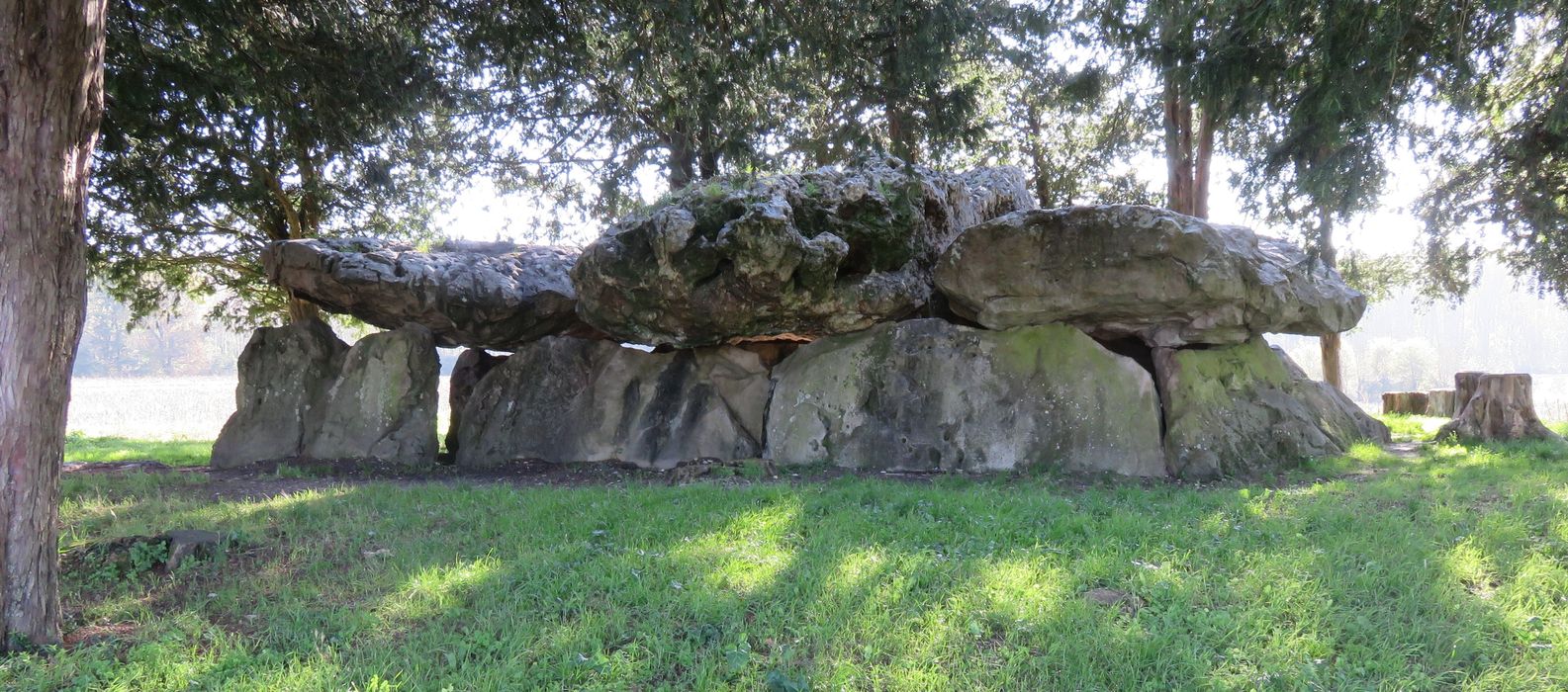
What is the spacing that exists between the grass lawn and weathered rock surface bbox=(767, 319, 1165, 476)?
211 cm

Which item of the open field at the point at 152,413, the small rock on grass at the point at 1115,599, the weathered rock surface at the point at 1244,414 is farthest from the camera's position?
the open field at the point at 152,413

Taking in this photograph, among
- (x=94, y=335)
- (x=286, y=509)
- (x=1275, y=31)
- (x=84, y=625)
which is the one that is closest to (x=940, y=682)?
(x=84, y=625)

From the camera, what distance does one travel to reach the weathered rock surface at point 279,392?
10.8 m

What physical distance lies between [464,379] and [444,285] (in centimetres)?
169

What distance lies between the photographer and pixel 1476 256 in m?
15.0

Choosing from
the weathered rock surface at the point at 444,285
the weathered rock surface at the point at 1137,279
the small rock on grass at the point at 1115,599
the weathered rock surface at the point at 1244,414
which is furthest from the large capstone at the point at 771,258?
the small rock on grass at the point at 1115,599

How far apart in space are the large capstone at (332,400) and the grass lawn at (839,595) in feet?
12.2

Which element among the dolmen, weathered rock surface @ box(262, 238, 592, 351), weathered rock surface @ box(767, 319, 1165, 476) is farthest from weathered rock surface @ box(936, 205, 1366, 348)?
weathered rock surface @ box(262, 238, 592, 351)

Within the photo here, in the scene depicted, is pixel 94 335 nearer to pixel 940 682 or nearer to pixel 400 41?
pixel 400 41

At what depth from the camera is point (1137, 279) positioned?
29.5ft

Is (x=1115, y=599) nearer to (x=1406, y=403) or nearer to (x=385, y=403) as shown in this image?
(x=385, y=403)

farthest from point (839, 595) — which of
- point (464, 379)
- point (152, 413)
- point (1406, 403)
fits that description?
point (152, 413)

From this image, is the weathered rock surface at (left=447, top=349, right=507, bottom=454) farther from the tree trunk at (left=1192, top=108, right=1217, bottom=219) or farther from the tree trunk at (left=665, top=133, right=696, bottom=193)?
the tree trunk at (left=1192, top=108, right=1217, bottom=219)

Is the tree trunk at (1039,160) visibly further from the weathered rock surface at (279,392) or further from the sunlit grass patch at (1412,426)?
the weathered rock surface at (279,392)
